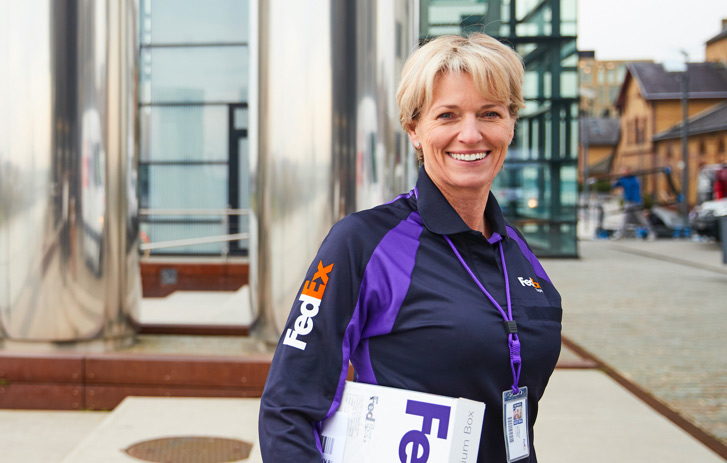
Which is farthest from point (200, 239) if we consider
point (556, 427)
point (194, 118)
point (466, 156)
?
point (466, 156)

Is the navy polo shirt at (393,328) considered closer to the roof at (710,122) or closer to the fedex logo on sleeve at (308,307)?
the fedex logo on sleeve at (308,307)

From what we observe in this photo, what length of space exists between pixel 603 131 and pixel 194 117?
101704mm

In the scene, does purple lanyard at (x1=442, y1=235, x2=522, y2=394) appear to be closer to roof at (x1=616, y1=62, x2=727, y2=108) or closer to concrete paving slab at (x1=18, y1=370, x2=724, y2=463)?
concrete paving slab at (x1=18, y1=370, x2=724, y2=463)

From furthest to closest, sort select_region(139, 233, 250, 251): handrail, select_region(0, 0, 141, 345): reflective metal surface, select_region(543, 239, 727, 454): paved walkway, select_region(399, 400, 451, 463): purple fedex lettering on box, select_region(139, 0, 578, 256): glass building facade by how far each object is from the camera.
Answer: select_region(139, 0, 578, 256): glass building facade, select_region(139, 233, 250, 251): handrail, select_region(543, 239, 727, 454): paved walkway, select_region(0, 0, 141, 345): reflective metal surface, select_region(399, 400, 451, 463): purple fedex lettering on box

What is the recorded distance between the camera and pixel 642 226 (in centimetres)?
2798

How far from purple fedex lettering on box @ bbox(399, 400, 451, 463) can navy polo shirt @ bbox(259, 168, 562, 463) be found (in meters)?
0.06

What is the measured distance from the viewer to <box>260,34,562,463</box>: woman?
1.77 metres

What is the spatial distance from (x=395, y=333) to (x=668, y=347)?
717cm

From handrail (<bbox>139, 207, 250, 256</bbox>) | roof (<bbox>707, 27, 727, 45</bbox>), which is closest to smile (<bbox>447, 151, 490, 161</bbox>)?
handrail (<bbox>139, 207, 250, 256</bbox>)

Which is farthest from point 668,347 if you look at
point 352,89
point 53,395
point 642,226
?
point 642,226

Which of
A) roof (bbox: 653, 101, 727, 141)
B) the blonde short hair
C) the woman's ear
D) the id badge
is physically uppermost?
roof (bbox: 653, 101, 727, 141)

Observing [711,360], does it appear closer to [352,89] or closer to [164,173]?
[352,89]

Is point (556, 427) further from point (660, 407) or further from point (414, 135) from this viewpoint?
point (414, 135)

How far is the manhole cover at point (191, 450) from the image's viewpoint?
4.67 meters
